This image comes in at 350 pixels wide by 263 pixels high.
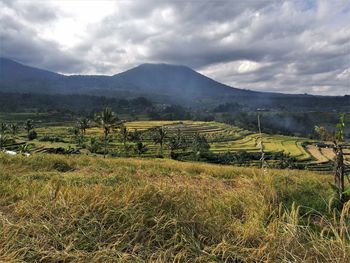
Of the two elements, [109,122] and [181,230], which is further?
[109,122]

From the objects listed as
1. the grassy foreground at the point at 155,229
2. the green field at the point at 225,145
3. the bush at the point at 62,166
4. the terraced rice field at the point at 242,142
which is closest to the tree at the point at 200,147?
the green field at the point at 225,145

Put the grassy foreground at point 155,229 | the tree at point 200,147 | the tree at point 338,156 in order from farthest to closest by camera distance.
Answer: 1. the tree at point 200,147
2. the tree at point 338,156
3. the grassy foreground at point 155,229

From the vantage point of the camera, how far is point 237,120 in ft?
448

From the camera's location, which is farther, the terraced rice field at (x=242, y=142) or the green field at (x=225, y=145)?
the terraced rice field at (x=242, y=142)

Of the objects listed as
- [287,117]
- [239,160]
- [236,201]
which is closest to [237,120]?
[287,117]

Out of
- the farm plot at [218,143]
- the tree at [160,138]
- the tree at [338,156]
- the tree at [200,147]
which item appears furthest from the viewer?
the farm plot at [218,143]

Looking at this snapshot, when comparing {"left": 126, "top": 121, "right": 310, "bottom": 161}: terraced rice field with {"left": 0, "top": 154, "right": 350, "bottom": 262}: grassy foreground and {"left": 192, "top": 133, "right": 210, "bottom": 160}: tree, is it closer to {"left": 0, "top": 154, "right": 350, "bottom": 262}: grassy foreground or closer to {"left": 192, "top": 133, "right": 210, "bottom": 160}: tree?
{"left": 192, "top": 133, "right": 210, "bottom": 160}: tree

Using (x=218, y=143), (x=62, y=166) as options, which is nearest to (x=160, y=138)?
(x=218, y=143)

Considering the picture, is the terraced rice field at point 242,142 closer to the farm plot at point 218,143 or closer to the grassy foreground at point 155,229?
the farm plot at point 218,143

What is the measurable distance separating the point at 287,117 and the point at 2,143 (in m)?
117

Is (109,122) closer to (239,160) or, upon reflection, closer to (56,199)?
(239,160)

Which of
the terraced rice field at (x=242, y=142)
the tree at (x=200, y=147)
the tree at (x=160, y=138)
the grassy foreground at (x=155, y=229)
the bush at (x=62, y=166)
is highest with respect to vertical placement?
the grassy foreground at (x=155, y=229)

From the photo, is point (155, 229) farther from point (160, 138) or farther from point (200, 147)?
point (200, 147)

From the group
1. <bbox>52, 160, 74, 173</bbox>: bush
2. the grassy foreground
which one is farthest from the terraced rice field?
the grassy foreground
